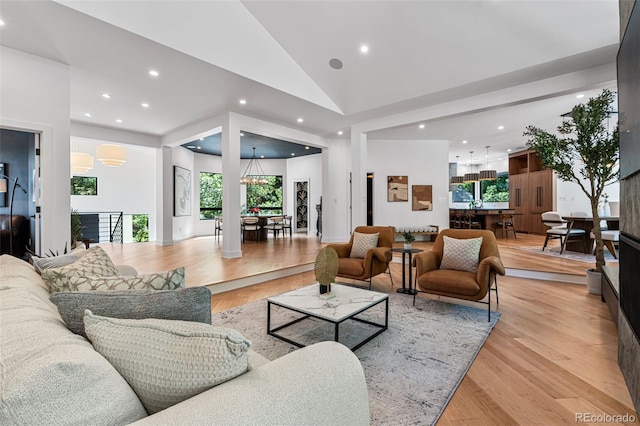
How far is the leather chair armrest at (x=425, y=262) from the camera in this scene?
3291mm

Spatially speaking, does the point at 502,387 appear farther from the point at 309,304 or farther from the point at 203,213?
the point at 203,213

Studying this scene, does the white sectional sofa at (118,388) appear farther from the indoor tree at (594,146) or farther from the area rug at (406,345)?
the indoor tree at (594,146)

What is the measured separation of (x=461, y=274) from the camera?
312 cm

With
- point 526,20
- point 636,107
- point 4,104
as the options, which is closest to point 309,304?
point 636,107

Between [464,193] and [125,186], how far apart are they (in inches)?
527

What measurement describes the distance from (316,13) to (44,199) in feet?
14.2

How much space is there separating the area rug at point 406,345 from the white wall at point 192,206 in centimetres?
587

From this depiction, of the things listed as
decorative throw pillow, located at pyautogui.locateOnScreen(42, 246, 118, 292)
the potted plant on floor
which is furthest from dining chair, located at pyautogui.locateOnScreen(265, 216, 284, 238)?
decorative throw pillow, located at pyautogui.locateOnScreen(42, 246, 118, 292)

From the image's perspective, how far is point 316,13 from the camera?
386cm

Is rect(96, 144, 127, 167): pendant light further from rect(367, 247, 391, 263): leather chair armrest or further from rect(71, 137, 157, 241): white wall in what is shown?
rect(367, 247, 391, 263): leather chair armrest

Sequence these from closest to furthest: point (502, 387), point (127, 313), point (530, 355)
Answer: point (127, 313)
point (502, 387)
point (530, 355)

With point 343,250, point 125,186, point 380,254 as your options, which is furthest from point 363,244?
point 125,186

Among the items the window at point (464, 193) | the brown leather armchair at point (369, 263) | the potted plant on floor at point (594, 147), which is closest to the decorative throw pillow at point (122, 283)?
the brown leather armchair at point (369, 263)

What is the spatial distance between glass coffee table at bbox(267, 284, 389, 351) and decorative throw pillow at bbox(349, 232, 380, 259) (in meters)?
1.26
